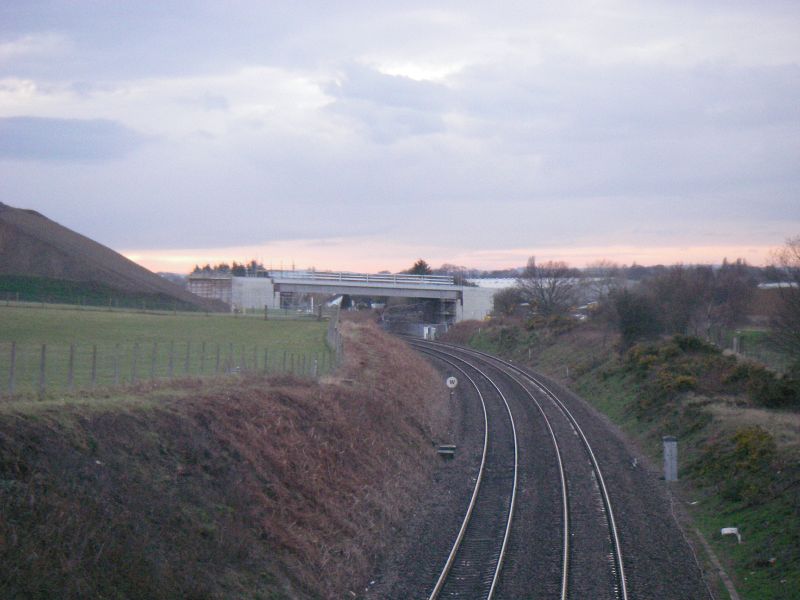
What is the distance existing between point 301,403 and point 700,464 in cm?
1128

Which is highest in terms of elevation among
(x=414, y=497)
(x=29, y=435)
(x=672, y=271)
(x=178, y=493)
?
(x=672, y=271)

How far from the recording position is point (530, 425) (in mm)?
28453

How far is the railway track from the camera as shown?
41.1ft

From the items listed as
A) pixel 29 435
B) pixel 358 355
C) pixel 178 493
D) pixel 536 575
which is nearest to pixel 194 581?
pixel 178 493

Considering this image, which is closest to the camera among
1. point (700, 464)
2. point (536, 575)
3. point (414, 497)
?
point (536, 575)

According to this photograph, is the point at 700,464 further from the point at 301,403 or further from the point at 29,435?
the point at 29,435

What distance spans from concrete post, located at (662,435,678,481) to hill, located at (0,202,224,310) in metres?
60.5

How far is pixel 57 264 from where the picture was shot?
73.2 meters

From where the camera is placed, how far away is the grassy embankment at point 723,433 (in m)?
13.5

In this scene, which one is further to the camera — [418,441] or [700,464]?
[418,441]

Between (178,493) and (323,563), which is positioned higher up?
(178,493)

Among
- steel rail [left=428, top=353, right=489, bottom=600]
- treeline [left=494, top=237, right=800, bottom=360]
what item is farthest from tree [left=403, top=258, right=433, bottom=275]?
steel rail [left=428, top=353, right=489, bottom=600]

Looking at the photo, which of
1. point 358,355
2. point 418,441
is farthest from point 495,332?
point 418,441

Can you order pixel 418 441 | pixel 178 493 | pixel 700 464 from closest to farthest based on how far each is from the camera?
1. pixel 178 493
2. pixel 700 464
3. pixel 418 441
